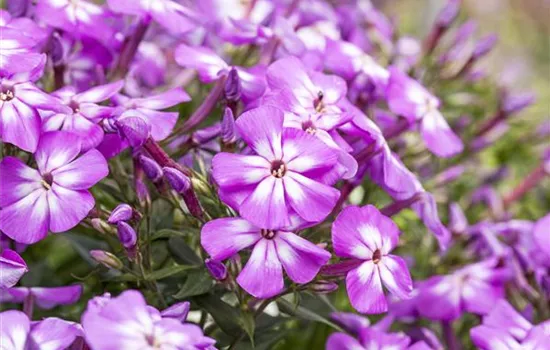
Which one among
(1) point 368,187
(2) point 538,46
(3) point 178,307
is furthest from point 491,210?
(2) point 538,46

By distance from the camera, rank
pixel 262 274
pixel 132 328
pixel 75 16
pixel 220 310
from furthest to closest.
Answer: pixel 75 16 < pixel 220 310 < pixel 262 274 < pixel 132 328

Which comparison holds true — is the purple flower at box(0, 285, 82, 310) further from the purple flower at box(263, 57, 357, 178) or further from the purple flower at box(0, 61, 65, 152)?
the purple flower at box(263, 57, 357, 178)

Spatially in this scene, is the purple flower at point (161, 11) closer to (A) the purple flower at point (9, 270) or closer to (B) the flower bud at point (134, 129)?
(B) the flower bud at point (134, 129)

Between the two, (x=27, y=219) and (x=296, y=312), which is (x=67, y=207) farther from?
(x=296, y=312)

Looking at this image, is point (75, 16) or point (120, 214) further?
point (75, 16)

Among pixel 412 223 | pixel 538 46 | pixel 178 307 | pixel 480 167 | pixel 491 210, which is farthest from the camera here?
pixel 538 46

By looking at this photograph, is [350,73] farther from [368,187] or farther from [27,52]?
[27,52]

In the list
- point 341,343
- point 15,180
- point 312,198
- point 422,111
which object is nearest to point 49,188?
point 15,180
